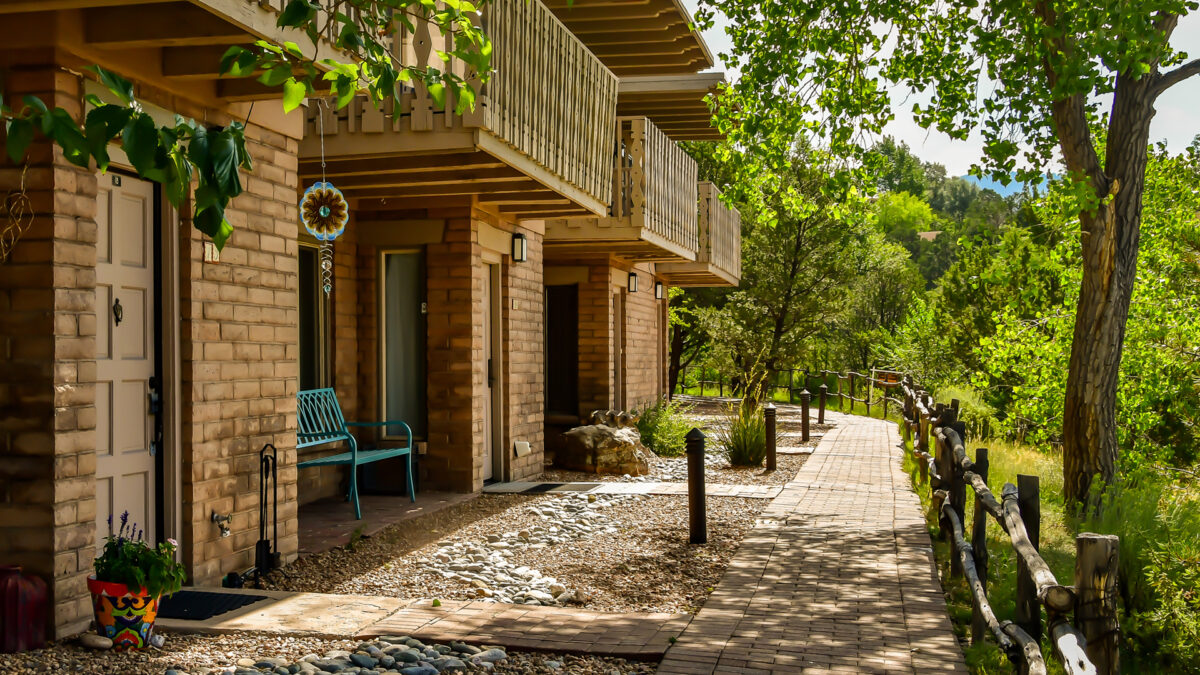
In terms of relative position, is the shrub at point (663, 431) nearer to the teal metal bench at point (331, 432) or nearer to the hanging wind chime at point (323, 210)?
the teal metal bench at point (331, 432)

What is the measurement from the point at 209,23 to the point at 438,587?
11.8 feet

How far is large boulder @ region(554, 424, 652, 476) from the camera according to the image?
40.6ft

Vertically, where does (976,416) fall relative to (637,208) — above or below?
below

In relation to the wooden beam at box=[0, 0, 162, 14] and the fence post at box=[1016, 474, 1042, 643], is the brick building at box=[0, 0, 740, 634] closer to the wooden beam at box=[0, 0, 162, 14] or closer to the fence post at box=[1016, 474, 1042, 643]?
the wooden beam at box=[0, 0, 162, 14]

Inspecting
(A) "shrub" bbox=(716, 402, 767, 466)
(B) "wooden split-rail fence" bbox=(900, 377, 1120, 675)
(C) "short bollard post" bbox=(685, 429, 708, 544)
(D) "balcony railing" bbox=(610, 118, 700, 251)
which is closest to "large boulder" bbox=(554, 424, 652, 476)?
(A) "shrub" bbox=(716, 402, 767, 466)

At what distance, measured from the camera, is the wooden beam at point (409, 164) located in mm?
8273

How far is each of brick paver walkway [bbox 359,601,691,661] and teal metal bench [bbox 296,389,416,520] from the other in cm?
289

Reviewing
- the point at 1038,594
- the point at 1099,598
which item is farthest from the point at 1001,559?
the point at 1099,598

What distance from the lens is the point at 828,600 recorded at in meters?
6.05

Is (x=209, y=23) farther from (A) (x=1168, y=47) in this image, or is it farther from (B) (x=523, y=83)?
(A) (x=1168, y=47)

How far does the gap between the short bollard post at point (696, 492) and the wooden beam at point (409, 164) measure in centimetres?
275

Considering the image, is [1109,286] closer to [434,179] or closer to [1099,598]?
[434,179]

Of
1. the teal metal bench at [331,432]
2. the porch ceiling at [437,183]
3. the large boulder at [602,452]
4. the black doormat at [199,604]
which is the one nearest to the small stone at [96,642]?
the black doormat at [199,604]

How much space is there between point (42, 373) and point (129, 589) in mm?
1082
